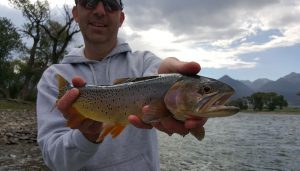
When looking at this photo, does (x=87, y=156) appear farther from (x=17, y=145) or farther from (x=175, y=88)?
(x=17, y=145)

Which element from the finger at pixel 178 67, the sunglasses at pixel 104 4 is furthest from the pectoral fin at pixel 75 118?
the sunglasses at pixel 104 4

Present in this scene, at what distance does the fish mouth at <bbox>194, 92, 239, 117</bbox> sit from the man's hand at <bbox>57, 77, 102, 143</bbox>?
3.53ft

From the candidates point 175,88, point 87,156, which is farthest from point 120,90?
point 87,156

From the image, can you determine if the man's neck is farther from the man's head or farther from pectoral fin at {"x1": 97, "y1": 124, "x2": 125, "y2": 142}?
pectoral fin at {"x1": 97, "y1": 124, "x2": 125, "y2": 142}

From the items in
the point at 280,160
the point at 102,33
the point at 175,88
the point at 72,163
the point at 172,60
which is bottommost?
the point at 280,160

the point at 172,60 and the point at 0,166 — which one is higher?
the point at 172,60

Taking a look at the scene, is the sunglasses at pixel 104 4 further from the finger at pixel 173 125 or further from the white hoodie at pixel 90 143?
the finger at pixel 173 125

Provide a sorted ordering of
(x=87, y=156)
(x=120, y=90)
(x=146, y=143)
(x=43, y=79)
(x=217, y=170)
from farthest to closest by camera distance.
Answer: (x=217, y=170)
(x=43, y=79)
(x=146, y=143)
(x=87, y=156)
(x=120, y=90)

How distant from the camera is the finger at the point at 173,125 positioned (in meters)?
3.23

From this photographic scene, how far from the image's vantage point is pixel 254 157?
25.0 m

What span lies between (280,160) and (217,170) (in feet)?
20.4

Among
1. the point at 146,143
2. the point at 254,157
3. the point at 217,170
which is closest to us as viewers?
the point at 146,143

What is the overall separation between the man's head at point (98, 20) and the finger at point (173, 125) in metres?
1.78

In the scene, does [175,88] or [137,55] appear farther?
[137,55]
